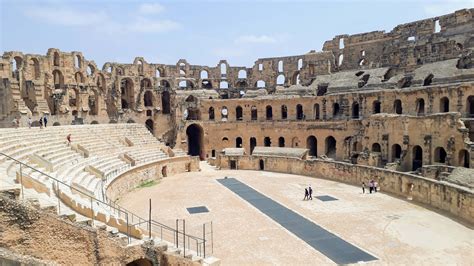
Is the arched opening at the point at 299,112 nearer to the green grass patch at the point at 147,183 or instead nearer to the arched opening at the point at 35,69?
the green grass patch at the point at 147,183

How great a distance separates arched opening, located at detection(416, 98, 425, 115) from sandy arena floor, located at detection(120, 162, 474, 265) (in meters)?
9.63

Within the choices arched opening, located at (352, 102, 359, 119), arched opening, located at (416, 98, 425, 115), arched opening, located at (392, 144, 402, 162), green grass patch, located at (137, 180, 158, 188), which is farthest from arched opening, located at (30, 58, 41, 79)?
arched opening, located at (416, 98, 425, 115)

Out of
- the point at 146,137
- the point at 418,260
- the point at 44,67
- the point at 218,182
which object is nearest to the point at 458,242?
the point at 418,260

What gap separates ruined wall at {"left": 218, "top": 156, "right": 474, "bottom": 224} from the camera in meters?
17.6

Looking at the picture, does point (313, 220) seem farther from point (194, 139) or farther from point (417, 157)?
point (194, 139)

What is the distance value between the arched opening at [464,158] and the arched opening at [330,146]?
1220 centimetres

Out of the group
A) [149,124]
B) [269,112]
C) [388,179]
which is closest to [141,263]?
[388,179]

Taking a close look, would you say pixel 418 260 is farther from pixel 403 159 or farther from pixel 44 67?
pixel 44 67

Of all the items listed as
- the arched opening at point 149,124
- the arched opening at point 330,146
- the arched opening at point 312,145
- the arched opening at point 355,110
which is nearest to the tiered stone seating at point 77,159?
the arched opening at point 149,124

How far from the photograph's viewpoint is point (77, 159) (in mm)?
20828

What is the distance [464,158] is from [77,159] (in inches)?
917

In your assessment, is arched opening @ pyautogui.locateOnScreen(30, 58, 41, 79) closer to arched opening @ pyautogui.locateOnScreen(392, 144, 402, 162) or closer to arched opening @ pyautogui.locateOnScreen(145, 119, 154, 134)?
arched opening @ pyautogui.locateOnScreen(145, 119, 154, 134)

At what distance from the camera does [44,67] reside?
112 ft

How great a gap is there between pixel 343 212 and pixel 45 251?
13970 mm
